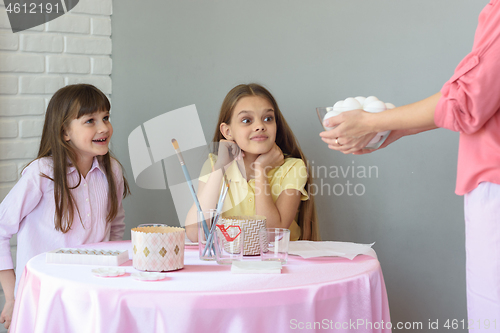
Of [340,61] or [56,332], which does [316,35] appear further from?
[56,332]

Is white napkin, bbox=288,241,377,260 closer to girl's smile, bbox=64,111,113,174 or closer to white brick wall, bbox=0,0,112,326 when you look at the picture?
girl's smile, bbox=64,111,113,174

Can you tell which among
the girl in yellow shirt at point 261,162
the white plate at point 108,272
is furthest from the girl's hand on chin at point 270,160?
the white plate at point 108,272

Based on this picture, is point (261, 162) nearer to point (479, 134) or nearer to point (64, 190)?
point (64, 190)

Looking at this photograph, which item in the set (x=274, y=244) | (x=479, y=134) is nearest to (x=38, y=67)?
(x=274, y=244)

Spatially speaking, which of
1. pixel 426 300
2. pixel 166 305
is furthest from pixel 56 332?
pixel 426 300

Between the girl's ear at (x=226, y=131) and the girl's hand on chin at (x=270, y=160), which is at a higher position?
the girl's ear at (x=226, y=131)

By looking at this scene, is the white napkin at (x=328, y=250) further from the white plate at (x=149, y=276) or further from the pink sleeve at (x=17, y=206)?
the pink sleeve at (x=17, y=206)

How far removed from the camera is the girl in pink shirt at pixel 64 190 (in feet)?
5.04

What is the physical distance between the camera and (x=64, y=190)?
1577 millimetres

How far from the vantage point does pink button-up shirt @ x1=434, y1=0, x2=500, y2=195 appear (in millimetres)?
829

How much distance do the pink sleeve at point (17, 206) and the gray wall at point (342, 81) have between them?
686mm

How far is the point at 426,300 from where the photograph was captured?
159 centimetres

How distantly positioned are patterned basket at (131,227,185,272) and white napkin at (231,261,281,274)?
125 mm

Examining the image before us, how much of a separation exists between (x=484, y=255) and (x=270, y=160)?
89 centimetres
